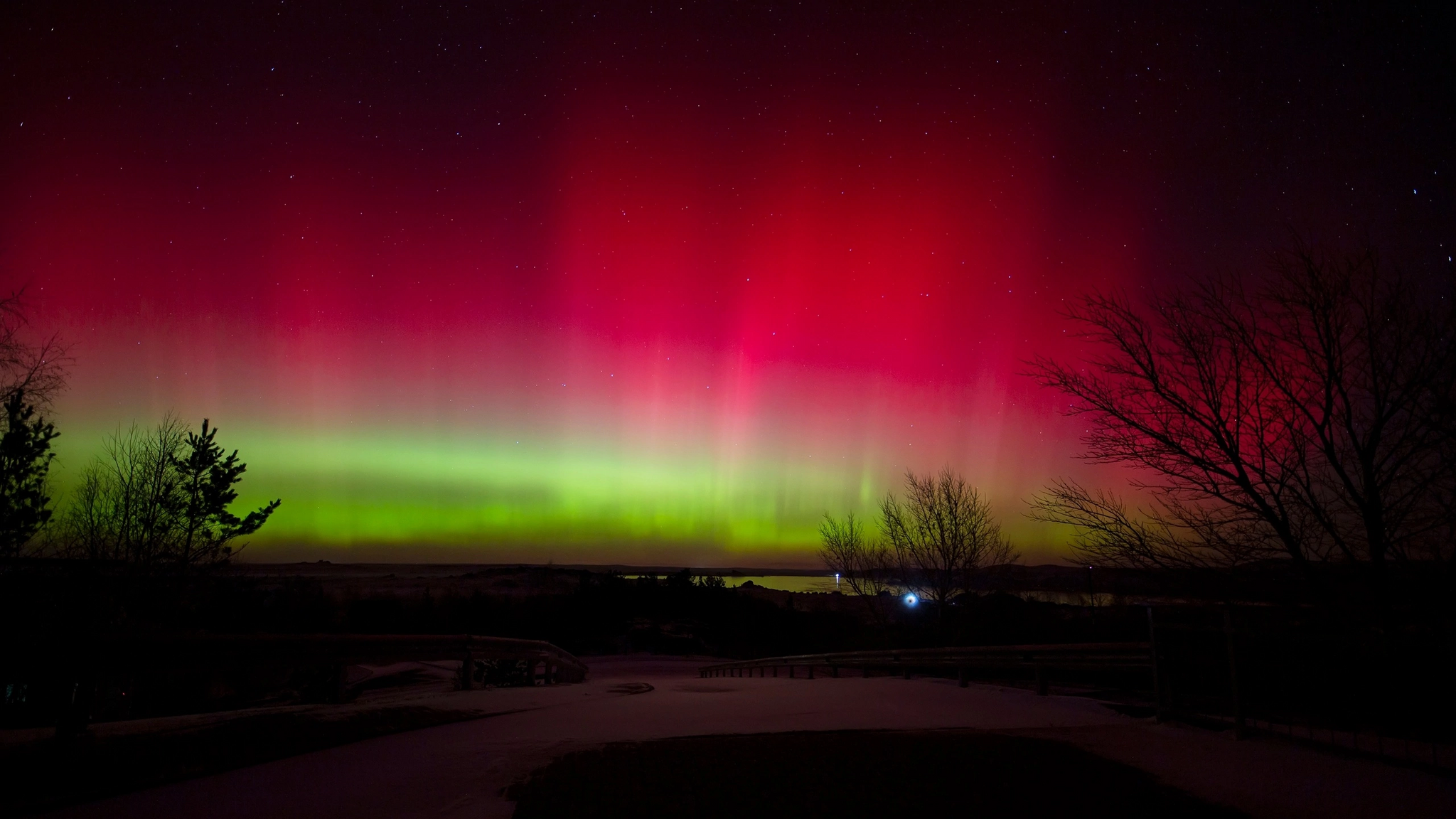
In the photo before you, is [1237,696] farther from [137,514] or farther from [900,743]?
[137,514]

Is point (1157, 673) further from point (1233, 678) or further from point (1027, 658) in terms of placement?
point (1027, 658)

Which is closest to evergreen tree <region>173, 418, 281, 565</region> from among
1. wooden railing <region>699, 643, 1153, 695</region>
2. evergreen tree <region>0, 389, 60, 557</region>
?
evergreen tree <region>0, 389, 60, 557</region>

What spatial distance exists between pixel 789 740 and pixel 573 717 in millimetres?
2767

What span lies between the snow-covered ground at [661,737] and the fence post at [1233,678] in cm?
13

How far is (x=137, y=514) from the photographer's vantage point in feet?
103

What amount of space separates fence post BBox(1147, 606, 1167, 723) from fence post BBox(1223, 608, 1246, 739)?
27.0 inches

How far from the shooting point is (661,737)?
702 cm

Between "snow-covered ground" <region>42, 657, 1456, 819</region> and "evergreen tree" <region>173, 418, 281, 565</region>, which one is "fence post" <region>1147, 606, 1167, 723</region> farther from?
"evergreen tree" <region>173, 418, 281, 565</region>

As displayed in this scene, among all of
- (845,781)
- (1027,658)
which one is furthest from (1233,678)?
(1027,658)

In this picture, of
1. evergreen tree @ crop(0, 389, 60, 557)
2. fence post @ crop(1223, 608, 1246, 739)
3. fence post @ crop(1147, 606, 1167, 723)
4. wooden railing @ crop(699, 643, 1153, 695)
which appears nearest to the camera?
fence post @ crop(1223, 608, 1246, 739)

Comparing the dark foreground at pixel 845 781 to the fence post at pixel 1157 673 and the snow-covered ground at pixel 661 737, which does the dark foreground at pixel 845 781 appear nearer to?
the snow-covered ground at pixel 661 737

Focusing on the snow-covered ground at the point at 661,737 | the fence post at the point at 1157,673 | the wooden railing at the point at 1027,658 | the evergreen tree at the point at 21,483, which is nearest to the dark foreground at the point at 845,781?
the snow-covered ground at the point at 661,737

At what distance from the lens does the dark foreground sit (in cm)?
482

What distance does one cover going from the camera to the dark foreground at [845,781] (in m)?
4.82
